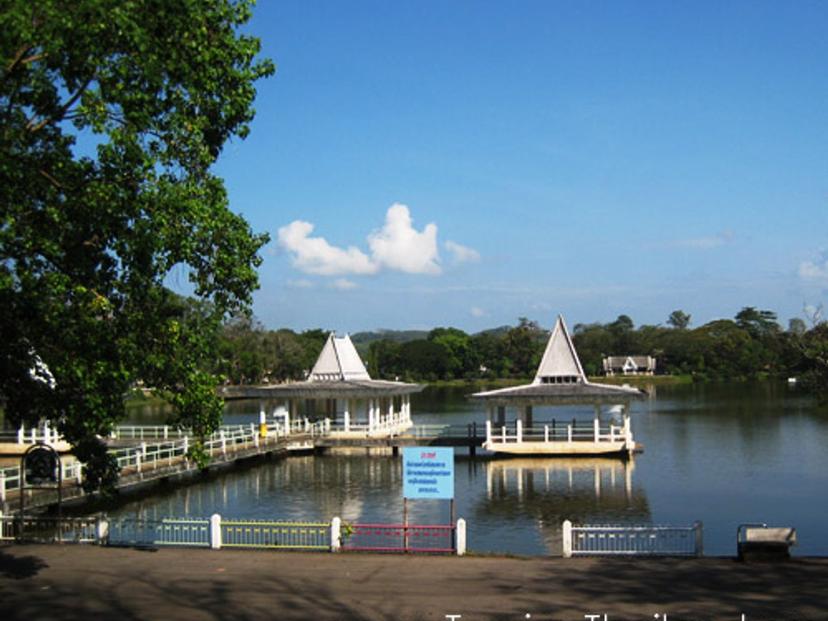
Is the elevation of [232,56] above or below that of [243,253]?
above

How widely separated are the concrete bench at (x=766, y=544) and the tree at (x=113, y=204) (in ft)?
34.8

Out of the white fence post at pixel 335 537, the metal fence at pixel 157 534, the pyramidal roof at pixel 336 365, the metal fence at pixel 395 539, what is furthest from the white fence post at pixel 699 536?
the pyramidal roof at pixel 336 365

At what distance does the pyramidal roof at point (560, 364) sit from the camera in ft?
151

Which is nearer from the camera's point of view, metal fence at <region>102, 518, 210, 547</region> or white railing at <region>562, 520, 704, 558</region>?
white railing at <region>562, 520, 704, 558</region>

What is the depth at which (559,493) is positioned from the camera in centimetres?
3225

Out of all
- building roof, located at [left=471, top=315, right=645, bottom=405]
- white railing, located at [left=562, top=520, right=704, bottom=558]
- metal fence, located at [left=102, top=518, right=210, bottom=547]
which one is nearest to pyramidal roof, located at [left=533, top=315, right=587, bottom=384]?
building roof, located at [left=471, top=315, right=645, bottom=405]

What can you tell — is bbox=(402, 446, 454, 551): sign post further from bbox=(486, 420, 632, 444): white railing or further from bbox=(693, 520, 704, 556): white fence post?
bbox=(486, 420, 632, 444): white railing

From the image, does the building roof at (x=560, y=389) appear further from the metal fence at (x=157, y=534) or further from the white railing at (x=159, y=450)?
the metal fence at (x=157, y=534)

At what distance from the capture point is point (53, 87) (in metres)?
14.4

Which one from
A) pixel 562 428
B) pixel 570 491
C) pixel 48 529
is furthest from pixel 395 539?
pixel 562 428

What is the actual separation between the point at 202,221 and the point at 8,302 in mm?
3335

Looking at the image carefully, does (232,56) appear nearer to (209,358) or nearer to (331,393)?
(209,358)

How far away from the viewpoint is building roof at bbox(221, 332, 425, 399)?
48469mm

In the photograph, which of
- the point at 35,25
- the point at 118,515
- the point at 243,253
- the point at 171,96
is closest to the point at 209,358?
the point at 243,253
